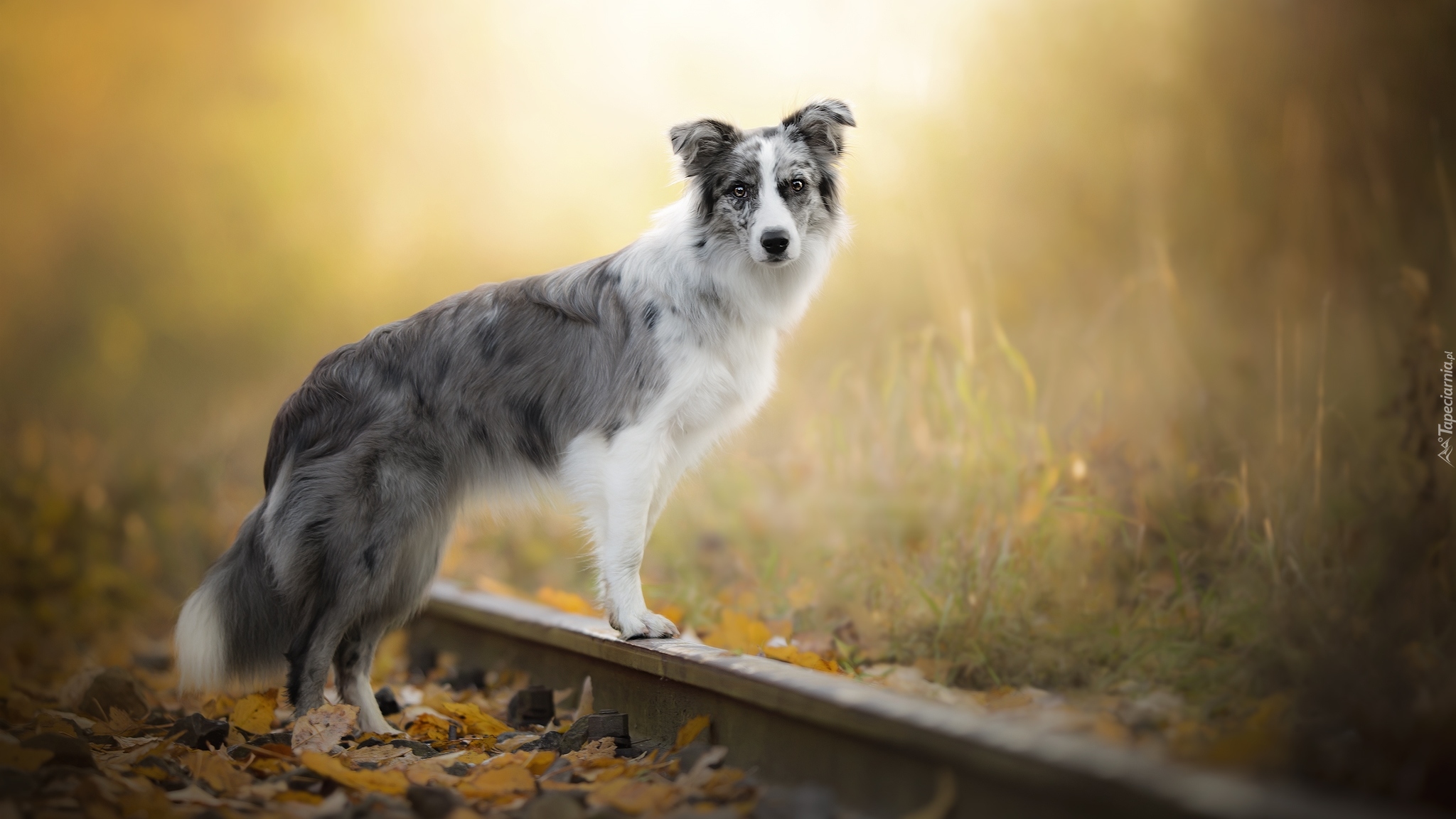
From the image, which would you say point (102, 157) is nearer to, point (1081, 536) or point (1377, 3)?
point (1081, 536)

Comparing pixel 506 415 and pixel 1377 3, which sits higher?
pixel 1377 3

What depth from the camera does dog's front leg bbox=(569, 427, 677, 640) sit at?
3438 mm

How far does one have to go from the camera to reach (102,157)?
845 centimetres

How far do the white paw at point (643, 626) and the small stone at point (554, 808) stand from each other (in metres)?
1.06

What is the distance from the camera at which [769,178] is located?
11.7 feet

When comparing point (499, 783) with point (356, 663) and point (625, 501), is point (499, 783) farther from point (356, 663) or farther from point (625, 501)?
point (356, 663)

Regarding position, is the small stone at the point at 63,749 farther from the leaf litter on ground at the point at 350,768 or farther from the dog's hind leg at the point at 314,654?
the dog's hind leg at the point at 314,654

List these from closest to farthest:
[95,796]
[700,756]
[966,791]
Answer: [966,791]
[95,796]
[700,756]

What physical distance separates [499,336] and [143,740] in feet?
5.68

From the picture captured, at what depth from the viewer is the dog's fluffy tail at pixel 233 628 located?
341cm

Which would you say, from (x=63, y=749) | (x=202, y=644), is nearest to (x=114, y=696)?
(x=202, y=644)

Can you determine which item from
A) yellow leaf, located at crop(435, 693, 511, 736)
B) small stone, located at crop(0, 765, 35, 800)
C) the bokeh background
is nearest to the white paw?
yellow leaf, located at crop(435, 693, 511, 736)

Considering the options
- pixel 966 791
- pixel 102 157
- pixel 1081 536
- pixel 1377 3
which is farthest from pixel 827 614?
pixel 102 157

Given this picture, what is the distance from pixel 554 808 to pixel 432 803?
0.93 ft
